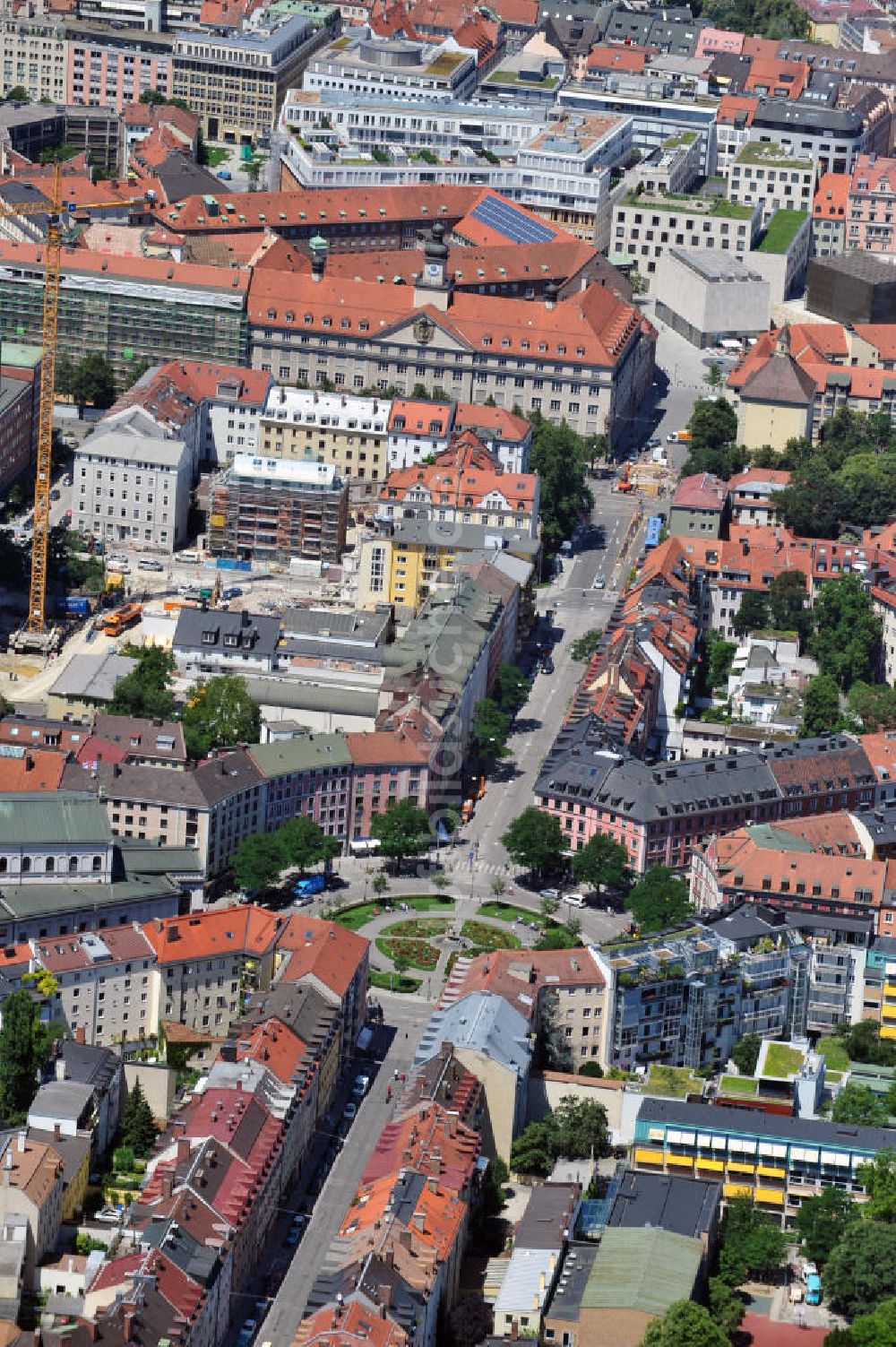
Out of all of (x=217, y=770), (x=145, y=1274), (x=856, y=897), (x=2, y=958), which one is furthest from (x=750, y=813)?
(x=145, y=1274)

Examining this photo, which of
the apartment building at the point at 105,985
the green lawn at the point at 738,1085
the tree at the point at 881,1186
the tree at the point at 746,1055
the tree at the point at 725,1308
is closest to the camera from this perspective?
the tree at the point at 725,1308

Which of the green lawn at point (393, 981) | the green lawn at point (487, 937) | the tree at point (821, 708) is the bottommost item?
the green lawn at point (393, 981)

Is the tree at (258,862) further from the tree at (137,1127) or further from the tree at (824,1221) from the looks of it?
the tree at (824,1221)

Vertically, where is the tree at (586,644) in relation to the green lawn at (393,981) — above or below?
above

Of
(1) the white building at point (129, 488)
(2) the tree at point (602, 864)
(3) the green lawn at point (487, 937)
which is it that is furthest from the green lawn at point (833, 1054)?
(1) the white building at point (129, 488)

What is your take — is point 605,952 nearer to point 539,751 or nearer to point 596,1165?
point 596,1165

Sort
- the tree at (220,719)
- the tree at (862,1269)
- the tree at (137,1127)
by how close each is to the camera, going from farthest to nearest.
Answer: the tree at (220,719), the tree at (137,1127), the tree at (862,1269)

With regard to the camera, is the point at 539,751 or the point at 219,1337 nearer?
the point at 219,1337

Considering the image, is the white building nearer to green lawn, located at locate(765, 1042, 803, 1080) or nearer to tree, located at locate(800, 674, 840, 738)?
tree, located at locate(800, 674, 840, 738)
